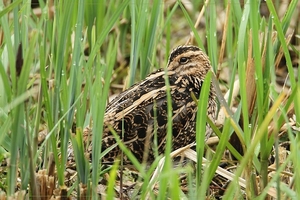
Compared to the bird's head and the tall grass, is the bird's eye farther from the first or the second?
the tall grass

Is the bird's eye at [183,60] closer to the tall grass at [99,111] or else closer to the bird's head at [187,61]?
the bird's head at [187,61]

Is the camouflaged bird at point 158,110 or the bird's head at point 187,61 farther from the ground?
the bird's head at point 187,61

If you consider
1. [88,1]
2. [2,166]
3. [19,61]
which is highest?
[88,1]

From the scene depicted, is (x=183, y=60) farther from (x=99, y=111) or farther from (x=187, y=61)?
(x=99, y=111)

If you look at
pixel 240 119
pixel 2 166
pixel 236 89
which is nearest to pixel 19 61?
pixel 2 166

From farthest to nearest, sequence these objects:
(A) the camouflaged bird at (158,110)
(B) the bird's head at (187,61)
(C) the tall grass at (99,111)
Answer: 1. (B) the bird's head at (187,61)
2. (A) the camouflaged bird at (158,110)
3. (C) the tall grass at (99,111)

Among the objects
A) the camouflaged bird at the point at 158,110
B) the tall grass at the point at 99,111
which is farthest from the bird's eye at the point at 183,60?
the tall grass at the point at 99,111

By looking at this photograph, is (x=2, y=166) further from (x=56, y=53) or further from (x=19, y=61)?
(x=19, y=61)

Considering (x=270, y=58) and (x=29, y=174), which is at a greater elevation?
(x=270, y=58)

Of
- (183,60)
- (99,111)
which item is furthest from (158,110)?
(99,111)
